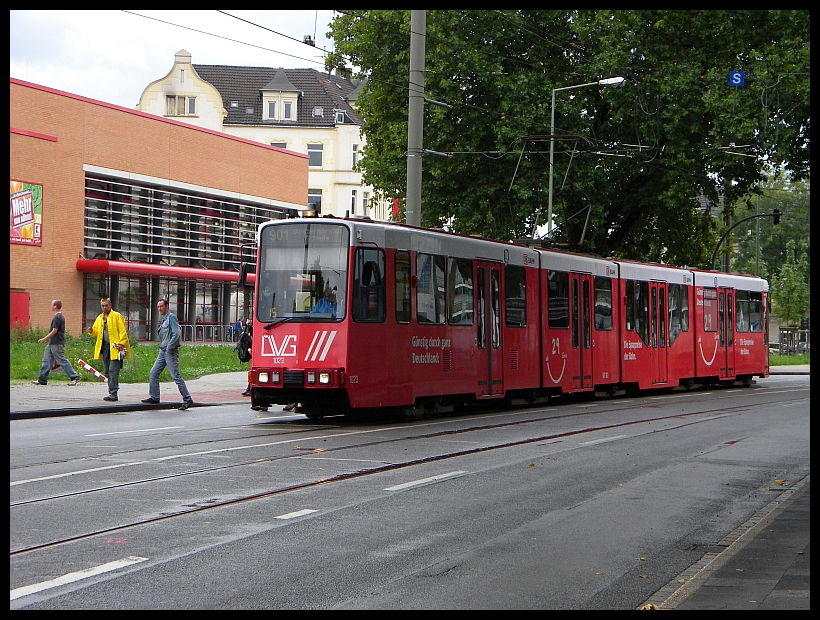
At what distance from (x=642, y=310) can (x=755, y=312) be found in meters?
7.79

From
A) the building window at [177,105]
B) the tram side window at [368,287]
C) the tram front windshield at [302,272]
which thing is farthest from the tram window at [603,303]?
the building window at [177,105]

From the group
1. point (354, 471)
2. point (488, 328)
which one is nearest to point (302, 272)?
point (488, 328)

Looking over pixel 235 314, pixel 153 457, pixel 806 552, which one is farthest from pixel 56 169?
pixel 806 552

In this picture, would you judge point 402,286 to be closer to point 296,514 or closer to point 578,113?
point 296,514

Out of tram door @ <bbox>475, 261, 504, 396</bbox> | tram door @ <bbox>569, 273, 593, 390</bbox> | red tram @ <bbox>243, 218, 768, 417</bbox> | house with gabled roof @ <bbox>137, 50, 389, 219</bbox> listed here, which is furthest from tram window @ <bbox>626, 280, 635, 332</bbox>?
house with gabled roof @ <bbox>137, 50, 389, 219</bbox>

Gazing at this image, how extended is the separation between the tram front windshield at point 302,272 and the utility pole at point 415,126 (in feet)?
21.4

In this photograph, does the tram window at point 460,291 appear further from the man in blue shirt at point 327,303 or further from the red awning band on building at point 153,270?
the red awning band on building at point 153,270

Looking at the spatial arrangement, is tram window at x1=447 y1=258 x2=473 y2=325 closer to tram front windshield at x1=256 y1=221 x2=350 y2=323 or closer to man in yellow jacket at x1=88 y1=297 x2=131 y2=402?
tram front windshield at x1=256 y1=221 x2=350 y2=323

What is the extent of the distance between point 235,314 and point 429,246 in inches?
1496

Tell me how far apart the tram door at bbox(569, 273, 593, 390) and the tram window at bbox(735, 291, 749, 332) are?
904 centimetres

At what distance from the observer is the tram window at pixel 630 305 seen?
2619 cm
